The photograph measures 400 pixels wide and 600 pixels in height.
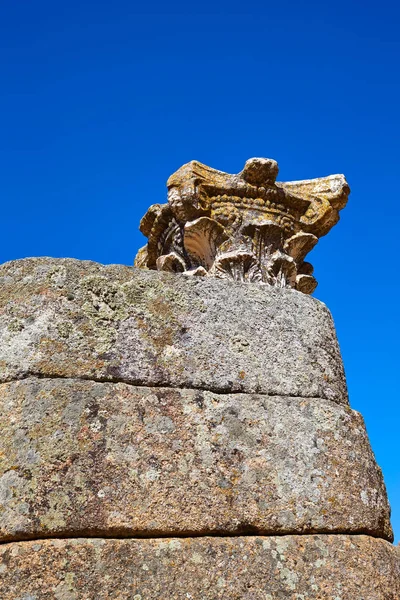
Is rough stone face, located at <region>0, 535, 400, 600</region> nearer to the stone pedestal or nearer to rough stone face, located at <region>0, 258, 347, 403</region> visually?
the stone pedestal

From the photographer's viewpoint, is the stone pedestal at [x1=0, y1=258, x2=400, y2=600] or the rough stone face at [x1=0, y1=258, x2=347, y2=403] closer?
the stone pedestal at [x1=0, y1=258, x2=400, y2=600]

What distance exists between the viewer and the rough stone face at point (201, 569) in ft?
8.54

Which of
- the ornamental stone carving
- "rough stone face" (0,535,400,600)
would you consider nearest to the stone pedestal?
"rough stone face" (0,535,400,600)

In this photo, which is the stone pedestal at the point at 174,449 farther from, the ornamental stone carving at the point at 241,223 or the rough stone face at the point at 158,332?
the ornamental stone carving at the point at 241,223

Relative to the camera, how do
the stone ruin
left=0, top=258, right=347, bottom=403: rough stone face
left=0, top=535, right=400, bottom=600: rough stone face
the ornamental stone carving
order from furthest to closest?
the ornamental stone carving
left=0, top=258, right=347, bottom=403: rough stone face
the stone ruin
left=0, top=535, right=400, bottom=600: rough stone face

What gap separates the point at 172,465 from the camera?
2955 millimetres

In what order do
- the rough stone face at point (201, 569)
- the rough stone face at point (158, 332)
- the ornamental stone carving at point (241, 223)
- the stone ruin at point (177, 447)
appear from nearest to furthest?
1. the rough stone face at point (201, 569)
2. the stone ruin at point (177, 447)
3. the rough stone face at point (158, 332)
4. the ornamental stone carving at point (241, 223)

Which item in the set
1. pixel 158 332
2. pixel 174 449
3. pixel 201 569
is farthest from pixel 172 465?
pixel 158 332

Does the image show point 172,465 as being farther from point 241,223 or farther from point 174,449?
point 241,223

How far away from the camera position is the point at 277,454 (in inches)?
123

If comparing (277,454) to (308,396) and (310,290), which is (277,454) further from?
(310,290)

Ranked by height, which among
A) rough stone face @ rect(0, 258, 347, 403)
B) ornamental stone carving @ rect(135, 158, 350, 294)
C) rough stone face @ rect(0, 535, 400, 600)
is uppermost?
ornamental stone carving @ rect(135, 158, 350, 294)

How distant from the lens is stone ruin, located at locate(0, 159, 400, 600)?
2.72 meters

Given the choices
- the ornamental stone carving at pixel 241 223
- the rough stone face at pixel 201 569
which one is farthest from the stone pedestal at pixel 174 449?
the ornamental stone carving at pixel 241 223
